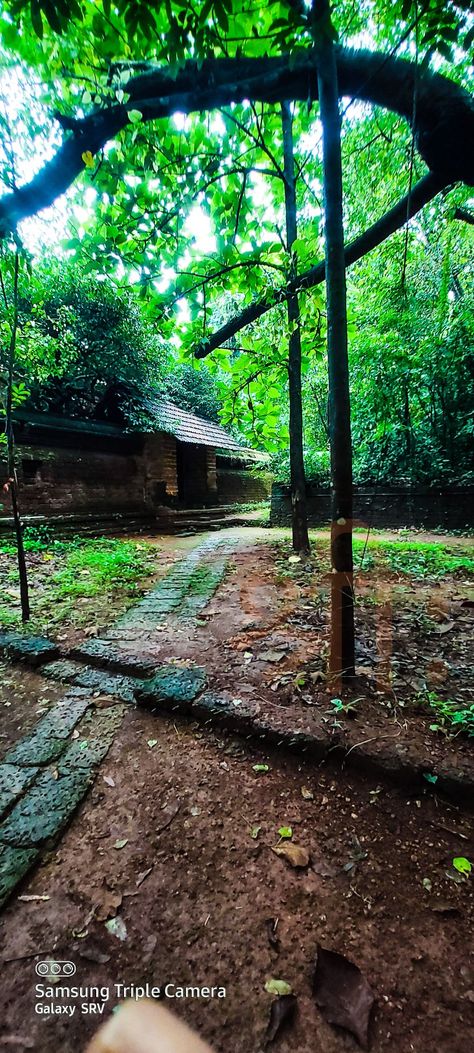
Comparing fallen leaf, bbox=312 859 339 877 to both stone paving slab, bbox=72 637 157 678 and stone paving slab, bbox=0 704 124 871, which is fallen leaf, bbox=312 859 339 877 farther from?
stone paving slab, bbox=72 637 157 678

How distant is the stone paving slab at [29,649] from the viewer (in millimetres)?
2812

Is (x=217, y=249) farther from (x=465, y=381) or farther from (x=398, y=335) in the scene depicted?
(x=465, y=381)

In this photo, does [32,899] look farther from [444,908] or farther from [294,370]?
[294,370]

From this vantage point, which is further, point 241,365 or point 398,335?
point 398,335

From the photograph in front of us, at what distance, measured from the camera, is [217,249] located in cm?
337

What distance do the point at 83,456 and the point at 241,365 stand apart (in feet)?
15.9

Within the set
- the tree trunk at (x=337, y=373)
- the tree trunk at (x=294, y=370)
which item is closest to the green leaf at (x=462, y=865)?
the tree trunk at (x=337, y=373)

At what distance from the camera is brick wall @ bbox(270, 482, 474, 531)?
25.1 feet

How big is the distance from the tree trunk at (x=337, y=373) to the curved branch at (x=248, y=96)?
0.68 ft

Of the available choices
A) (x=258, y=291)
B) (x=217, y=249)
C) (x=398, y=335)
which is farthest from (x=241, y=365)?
(x=398, y=335)

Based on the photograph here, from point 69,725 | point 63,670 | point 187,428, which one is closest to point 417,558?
point 63,670

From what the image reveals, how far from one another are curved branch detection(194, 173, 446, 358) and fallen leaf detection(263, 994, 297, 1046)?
3.29 meters

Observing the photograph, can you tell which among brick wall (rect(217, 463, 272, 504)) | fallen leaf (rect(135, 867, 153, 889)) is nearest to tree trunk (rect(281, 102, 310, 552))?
fallen leaf (rect(135, 867, 153, 889))

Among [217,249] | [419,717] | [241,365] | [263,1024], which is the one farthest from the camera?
[241,365]
